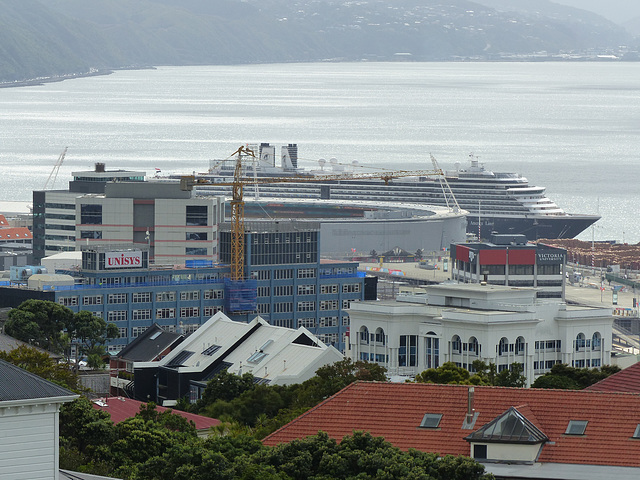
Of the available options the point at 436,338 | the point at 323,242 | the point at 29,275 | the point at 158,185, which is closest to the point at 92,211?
the point at 158,185

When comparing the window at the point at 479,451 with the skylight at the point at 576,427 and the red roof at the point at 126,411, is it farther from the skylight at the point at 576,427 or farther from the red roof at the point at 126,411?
the red roof at the point at 126,411

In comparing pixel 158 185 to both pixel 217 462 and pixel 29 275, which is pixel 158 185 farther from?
pixel 217 462

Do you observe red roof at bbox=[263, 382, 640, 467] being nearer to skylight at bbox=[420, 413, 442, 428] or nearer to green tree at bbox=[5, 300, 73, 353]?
skylight at bbox=[420, 413, 442, 428]

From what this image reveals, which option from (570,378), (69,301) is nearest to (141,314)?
(69,301)

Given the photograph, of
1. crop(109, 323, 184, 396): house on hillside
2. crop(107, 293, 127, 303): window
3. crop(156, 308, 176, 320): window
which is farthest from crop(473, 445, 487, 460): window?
crop(156, 308, 176, 320): window

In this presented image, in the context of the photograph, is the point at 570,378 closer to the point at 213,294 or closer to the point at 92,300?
the point at 92,300
